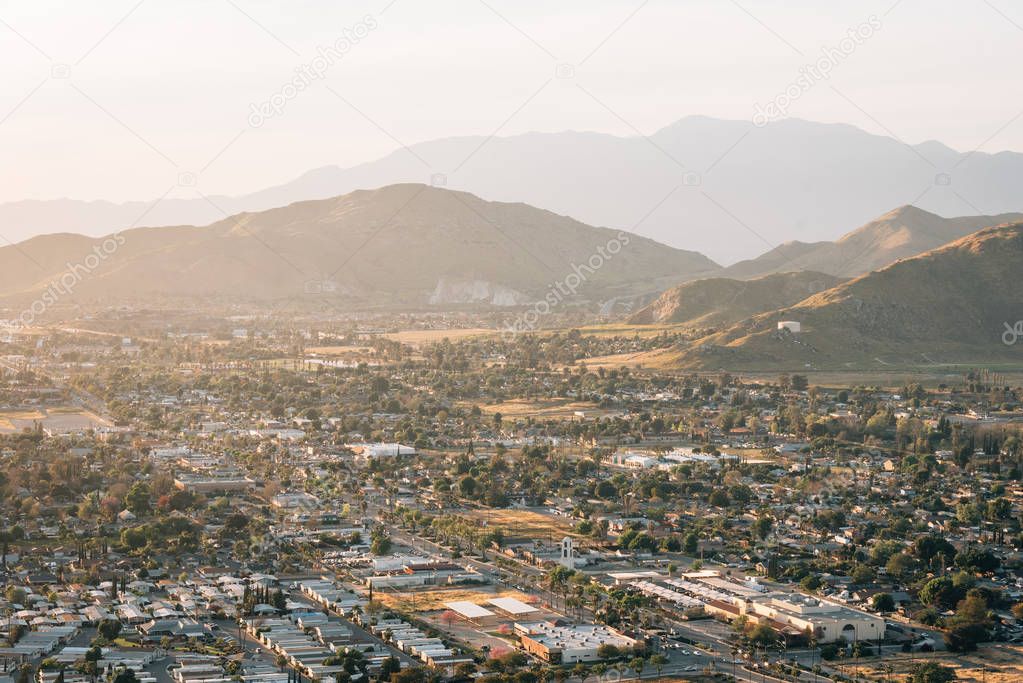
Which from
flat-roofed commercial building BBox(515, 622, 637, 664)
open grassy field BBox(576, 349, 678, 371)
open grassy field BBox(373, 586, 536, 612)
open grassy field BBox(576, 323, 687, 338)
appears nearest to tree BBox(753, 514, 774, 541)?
open grassy field BBox(373, 586, 536, 612)

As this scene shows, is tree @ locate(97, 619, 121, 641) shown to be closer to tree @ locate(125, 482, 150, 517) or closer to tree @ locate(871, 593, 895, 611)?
tree @ locate(125, 482, 150, 517)

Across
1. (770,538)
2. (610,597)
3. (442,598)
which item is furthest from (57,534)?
(770,538)

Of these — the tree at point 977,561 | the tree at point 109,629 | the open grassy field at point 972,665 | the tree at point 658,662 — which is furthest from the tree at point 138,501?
the tree at point 977,561

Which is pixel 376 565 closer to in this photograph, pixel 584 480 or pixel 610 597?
pixel 610 597

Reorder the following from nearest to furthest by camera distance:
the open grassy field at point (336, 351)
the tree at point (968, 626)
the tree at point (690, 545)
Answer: the tree at point (968, 626), the tree at point (690, 545), the open grassy field at point (336, 351)

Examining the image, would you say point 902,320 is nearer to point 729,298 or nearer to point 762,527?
point 729,298

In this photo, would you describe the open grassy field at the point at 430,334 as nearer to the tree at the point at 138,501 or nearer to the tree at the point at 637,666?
the tree at the point at 138,501

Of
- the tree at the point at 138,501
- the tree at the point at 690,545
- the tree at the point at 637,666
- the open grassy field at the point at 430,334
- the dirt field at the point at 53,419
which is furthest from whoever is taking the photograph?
the open grassy field at the point at 430,334
